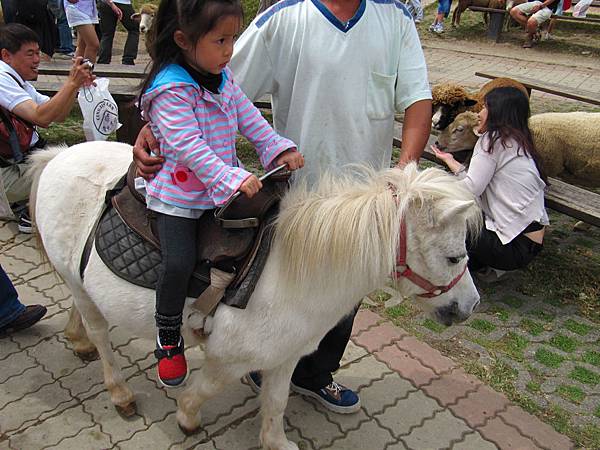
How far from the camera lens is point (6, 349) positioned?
3229mm

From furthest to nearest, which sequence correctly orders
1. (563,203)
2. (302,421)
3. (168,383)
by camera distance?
(563,203), (302,421), (168,383)

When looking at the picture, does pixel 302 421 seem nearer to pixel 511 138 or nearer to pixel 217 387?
pixel 217 387

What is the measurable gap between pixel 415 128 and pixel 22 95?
285 cm

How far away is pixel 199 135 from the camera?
1.87 m

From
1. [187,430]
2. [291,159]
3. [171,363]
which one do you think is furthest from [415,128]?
[187,430]

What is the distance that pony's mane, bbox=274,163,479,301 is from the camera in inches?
72.4

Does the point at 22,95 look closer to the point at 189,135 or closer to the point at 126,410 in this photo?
the point at 126,410

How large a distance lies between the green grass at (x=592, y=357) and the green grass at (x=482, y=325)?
576 millimetres

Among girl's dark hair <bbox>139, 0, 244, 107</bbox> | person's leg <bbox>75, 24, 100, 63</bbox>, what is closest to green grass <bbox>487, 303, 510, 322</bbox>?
girl's dark hair <bbox>139, 0, 244, 107</bbox>

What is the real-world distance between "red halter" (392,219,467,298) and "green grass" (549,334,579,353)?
197 centimetres

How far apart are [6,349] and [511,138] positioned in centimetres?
360

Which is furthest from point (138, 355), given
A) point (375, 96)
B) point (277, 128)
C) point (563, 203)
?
point (563, 203)

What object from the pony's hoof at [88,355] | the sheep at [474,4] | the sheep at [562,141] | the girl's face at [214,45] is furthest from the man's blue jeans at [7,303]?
the sheep at [474,4]

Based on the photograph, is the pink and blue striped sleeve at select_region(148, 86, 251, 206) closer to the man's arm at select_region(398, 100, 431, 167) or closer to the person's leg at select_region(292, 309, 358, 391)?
the man's arm at select_region(398, 100, 431, 167)
